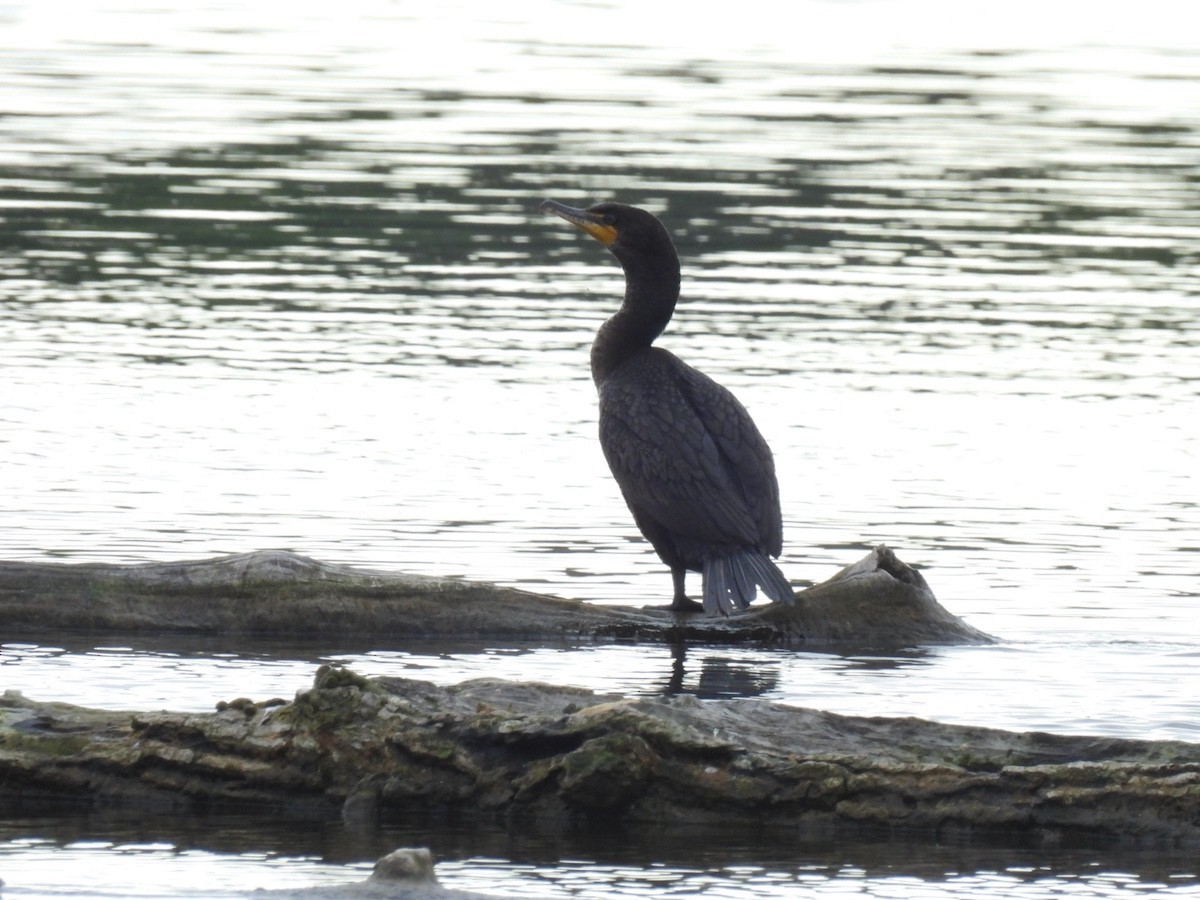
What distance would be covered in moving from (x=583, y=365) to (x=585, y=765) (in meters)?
8.89

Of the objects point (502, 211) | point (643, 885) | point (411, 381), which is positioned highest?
point (502, 211)

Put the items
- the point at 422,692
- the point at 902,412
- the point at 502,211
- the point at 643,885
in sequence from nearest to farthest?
the point at 643,885 < the point at 422,692 < the point at 902,412 < the point at 502,211

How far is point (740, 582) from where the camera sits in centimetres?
873

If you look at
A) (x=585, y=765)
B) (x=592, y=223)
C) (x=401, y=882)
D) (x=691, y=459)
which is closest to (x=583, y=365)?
(x=592, y=223)

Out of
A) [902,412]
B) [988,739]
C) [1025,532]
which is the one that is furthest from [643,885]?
[902,412]

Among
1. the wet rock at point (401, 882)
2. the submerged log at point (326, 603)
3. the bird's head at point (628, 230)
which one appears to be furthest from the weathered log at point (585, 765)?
the bird's head at point (628, 230)

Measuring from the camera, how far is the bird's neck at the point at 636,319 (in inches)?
384

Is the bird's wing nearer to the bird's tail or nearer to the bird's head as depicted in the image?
the bird's tail

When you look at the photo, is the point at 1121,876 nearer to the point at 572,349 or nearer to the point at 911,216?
the point at 572,349

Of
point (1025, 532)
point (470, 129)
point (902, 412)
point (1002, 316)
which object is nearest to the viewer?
point (1025, 532)

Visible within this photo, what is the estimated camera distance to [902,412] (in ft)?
45.5

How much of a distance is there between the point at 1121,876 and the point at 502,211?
14855 millimetres

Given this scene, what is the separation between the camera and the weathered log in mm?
6059

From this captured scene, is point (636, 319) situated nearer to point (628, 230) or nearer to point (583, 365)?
point (628, 230)
